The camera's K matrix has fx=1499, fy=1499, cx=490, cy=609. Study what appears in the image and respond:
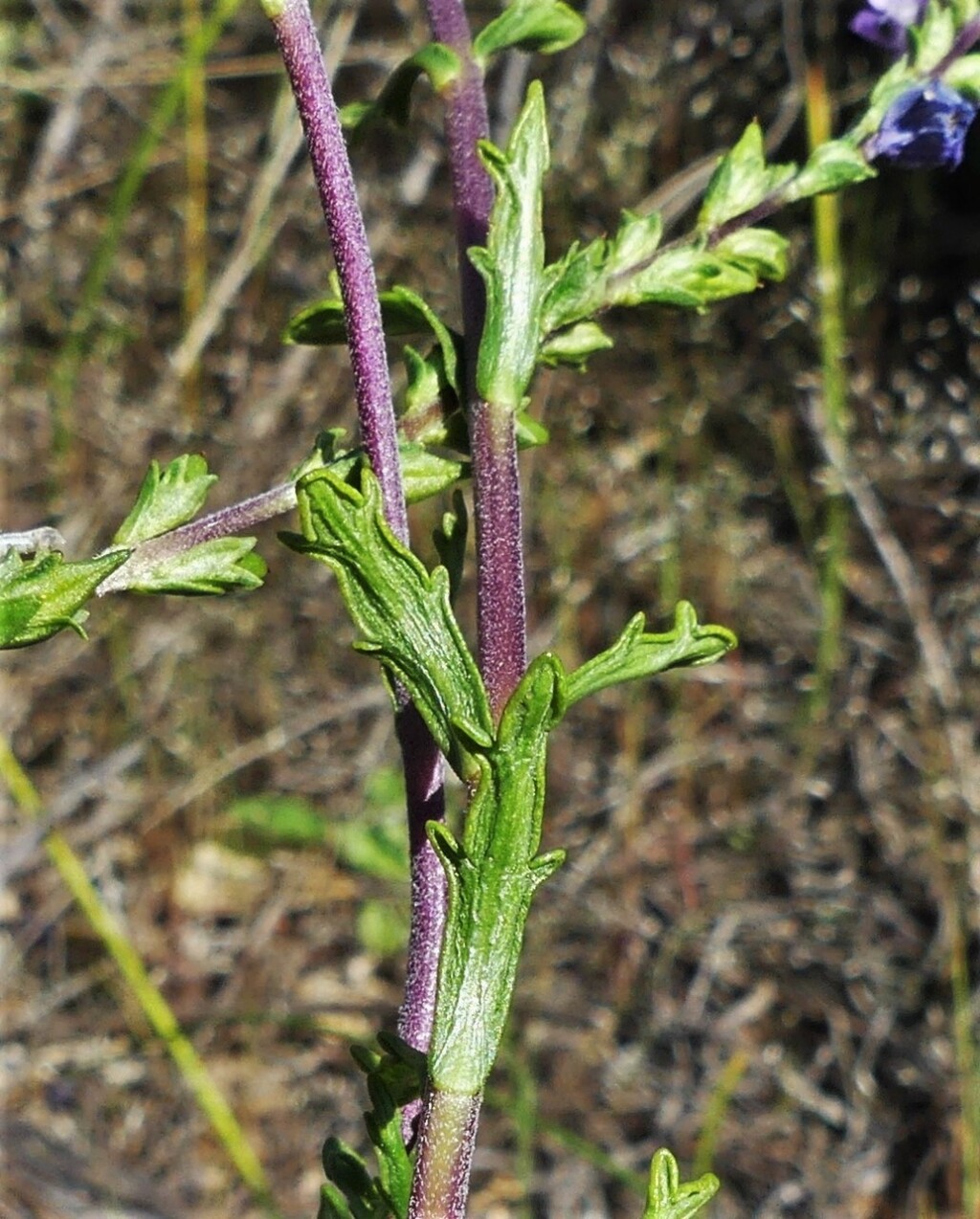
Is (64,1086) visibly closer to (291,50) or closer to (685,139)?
(685,139)

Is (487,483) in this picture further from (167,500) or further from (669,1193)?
(669,1193)

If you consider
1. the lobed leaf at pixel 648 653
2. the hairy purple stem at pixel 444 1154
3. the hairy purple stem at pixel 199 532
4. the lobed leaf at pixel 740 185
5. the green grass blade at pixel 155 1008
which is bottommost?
the green grass blade at pixel 155 1008

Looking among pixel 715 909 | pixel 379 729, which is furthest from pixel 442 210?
pixel 715 909

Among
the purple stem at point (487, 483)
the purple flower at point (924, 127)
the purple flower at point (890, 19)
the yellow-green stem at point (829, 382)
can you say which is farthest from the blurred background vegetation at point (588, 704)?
the purple stem at point (487, 483)

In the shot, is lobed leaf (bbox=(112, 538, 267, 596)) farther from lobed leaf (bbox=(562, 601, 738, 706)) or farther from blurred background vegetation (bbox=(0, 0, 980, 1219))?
blurred background vegetation (bbox=(0, 0, 980, 1219))

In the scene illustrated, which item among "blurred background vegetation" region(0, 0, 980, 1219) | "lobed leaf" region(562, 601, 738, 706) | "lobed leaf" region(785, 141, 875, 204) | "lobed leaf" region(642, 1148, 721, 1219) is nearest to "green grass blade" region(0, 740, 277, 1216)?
"blurred background vegetation" region(0, 0, 980, 1219)

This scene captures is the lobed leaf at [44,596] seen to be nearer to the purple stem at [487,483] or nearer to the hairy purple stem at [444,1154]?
the purple stem at [487,483]
